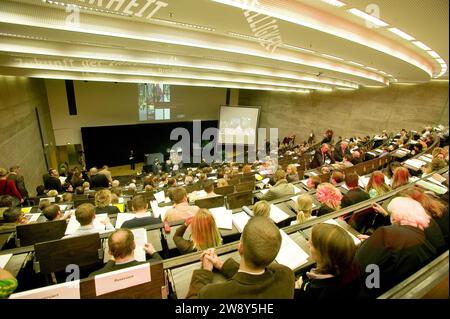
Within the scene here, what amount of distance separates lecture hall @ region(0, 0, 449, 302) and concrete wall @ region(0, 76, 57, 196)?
0.25ft

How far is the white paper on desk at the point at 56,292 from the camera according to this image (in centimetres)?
101

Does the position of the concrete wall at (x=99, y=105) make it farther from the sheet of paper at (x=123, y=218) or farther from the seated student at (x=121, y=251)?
the seated student at (x=121, y=251)

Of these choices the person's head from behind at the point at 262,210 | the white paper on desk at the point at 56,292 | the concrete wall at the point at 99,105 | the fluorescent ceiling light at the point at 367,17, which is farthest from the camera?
the concrete wall at the point at 99,105

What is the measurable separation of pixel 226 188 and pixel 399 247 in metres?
3.38

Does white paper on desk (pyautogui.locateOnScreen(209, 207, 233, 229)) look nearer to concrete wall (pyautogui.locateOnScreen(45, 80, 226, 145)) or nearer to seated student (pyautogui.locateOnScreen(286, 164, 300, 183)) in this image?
seated student (pyautogui.locateOnScreen(286, 164, 300, 183))

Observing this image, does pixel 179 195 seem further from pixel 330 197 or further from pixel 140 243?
pixel 330 197

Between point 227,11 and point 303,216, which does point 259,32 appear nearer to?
point 227,11

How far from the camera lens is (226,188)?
459 cm

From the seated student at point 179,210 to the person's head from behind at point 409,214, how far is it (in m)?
1.93

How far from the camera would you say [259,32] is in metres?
4.24

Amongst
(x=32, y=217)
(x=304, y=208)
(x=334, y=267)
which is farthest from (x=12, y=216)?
(x=334, y=267)

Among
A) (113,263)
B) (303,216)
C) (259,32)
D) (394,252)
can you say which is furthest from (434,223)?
(259,32)

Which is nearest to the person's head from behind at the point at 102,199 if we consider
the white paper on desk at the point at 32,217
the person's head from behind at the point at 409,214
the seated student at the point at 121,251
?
the white paper on desk at the point at 32,217

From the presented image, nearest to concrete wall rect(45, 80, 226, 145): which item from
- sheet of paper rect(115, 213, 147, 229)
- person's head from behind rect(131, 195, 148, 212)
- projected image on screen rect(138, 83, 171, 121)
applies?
projected image on screen rect(138, 83, 171, 121)
